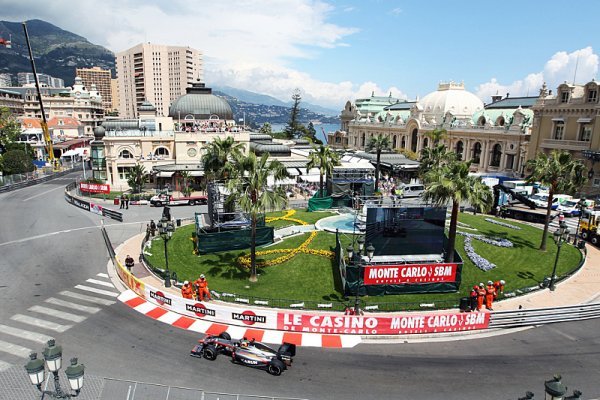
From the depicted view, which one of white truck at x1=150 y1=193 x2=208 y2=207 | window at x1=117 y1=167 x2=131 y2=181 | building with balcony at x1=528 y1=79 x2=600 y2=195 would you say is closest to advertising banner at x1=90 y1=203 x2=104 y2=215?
white truck at x1=150 y1=193 x2=208 y2=207

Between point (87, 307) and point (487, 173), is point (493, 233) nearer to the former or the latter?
point (87, 307)

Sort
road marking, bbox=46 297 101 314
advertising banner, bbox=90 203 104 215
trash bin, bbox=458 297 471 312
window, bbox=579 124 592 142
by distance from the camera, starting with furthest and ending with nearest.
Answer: window, bbox=579 124 592 142 < advertising banner, bbox=90 203 104 215 < road marking, bbox=46 297 101 314 < trash bin, bbox=458 297 471 312

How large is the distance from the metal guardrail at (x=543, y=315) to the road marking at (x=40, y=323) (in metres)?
23.0

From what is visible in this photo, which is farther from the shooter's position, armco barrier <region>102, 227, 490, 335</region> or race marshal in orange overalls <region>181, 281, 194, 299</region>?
race marshal in orange overalls <region>181, 281, 194, 299</region>

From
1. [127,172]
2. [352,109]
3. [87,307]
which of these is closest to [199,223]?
[87,307]

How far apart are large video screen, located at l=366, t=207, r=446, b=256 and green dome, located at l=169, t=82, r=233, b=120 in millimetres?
55538

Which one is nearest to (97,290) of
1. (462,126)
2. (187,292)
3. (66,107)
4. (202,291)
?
(187,292)

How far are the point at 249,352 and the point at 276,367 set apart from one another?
4.73 ft

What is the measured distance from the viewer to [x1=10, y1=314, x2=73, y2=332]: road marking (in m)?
21.0

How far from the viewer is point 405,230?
26.6 metres

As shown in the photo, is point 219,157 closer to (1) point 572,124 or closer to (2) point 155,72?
(1) point 572,124

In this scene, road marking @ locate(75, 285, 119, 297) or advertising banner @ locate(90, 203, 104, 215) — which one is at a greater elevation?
advertising banner @ locate(90, 203, 104, 215)

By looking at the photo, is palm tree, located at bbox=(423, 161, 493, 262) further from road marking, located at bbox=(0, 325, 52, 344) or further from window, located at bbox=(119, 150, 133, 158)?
window, located at bbox=(119, 150, 133, 158)

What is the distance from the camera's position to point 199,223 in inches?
1373
